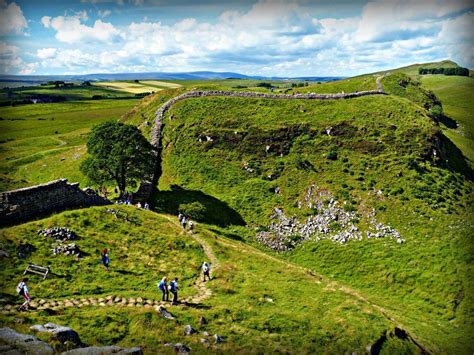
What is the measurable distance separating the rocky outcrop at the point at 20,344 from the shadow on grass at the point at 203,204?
34.2 meters

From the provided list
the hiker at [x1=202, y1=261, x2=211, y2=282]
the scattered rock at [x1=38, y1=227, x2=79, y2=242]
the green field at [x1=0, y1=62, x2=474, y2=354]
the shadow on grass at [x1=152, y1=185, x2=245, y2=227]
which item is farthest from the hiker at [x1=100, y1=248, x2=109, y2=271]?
the shadow on grass at [x1=152, y1=185, x2=245, y2=227]

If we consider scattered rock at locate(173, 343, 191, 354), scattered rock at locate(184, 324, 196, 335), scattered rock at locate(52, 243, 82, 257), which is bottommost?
scattered rock at locate(184, 324, 196, 335)

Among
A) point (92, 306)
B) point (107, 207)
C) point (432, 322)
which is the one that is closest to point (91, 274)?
point (92, 306)

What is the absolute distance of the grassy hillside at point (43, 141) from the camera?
7994cm

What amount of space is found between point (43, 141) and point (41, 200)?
100922 millimetres

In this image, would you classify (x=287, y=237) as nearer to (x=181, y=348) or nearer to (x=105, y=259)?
(x=105, y=259)

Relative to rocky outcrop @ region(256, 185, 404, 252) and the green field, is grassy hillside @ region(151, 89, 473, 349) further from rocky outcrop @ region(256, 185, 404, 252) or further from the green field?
rocky outcrop @ region(256, 185, 404, 252)

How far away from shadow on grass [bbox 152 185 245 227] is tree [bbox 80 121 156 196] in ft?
16.2

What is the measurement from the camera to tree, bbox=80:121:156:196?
55312 millimetres

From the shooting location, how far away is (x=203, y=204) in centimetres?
5628

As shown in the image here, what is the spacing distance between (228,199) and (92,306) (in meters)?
34.2

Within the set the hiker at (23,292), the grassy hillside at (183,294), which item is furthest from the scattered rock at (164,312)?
the hiker at (23,292)

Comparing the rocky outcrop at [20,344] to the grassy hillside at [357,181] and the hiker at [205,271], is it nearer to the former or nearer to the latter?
the hiker at [205,271]

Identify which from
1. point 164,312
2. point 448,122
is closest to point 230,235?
point 164,312
